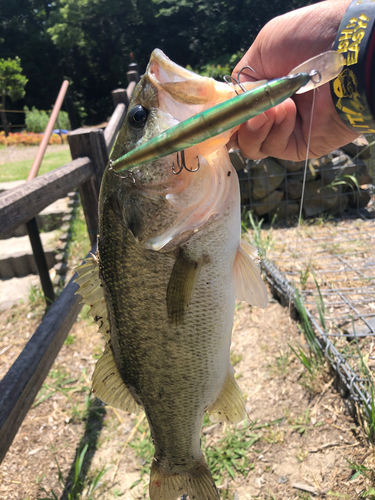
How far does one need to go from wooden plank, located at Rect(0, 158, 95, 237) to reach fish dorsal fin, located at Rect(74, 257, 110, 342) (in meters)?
0.85

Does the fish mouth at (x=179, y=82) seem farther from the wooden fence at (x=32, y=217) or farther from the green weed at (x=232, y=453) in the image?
the green weed at (x=232, y=453)

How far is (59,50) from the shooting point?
95.9ft

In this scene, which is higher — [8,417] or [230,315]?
[230,315]

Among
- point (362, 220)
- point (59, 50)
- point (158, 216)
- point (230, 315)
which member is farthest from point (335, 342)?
point (59, 50)

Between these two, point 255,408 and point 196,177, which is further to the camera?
point 255,408

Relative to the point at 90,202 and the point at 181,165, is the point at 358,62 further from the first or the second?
the point at 90,202

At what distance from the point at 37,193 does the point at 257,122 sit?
176 cm

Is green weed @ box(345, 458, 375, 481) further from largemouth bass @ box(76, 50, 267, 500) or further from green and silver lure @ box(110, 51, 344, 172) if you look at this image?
green and silver lure @ box(110, 51, 344, 172)

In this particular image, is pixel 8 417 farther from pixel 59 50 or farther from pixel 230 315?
→ pixel 59 50

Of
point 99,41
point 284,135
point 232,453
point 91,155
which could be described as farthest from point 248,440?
point 99,41

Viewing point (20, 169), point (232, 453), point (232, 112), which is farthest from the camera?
point (20, 169)

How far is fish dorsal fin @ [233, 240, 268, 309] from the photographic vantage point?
1260 mm

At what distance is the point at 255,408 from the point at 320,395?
50cm

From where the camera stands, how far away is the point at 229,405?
4.70 ft
